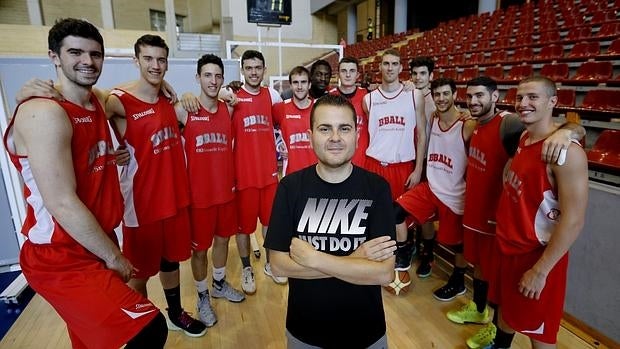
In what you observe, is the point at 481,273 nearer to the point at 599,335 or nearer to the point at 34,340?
the point at 599,335

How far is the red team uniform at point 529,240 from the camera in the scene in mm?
1623

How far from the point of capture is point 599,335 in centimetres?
225

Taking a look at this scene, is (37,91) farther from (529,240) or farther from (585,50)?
(585,50)

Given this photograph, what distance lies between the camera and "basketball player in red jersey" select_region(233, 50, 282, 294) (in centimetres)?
262

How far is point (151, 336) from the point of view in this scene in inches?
57.2

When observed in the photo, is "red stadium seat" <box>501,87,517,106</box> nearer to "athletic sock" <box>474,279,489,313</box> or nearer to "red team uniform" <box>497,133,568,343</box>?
"athletic sock" <box>474,279,489,313</box>

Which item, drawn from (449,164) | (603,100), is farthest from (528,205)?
(603,100)

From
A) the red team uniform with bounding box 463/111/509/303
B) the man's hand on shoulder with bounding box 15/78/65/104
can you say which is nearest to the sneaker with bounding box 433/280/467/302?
the red team uniform with bounding box 463/111/509/303

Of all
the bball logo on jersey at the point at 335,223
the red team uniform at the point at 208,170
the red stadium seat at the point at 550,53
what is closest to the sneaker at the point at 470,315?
the bball logo on jersey at the point at 335,223

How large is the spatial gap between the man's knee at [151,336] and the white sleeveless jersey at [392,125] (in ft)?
6.51

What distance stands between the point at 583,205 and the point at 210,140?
201cm

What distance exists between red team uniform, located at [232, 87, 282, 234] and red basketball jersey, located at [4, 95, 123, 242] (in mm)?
1045

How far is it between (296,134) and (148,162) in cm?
110

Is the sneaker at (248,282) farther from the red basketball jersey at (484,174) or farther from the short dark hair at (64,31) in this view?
the short dark hair at (64,31)
